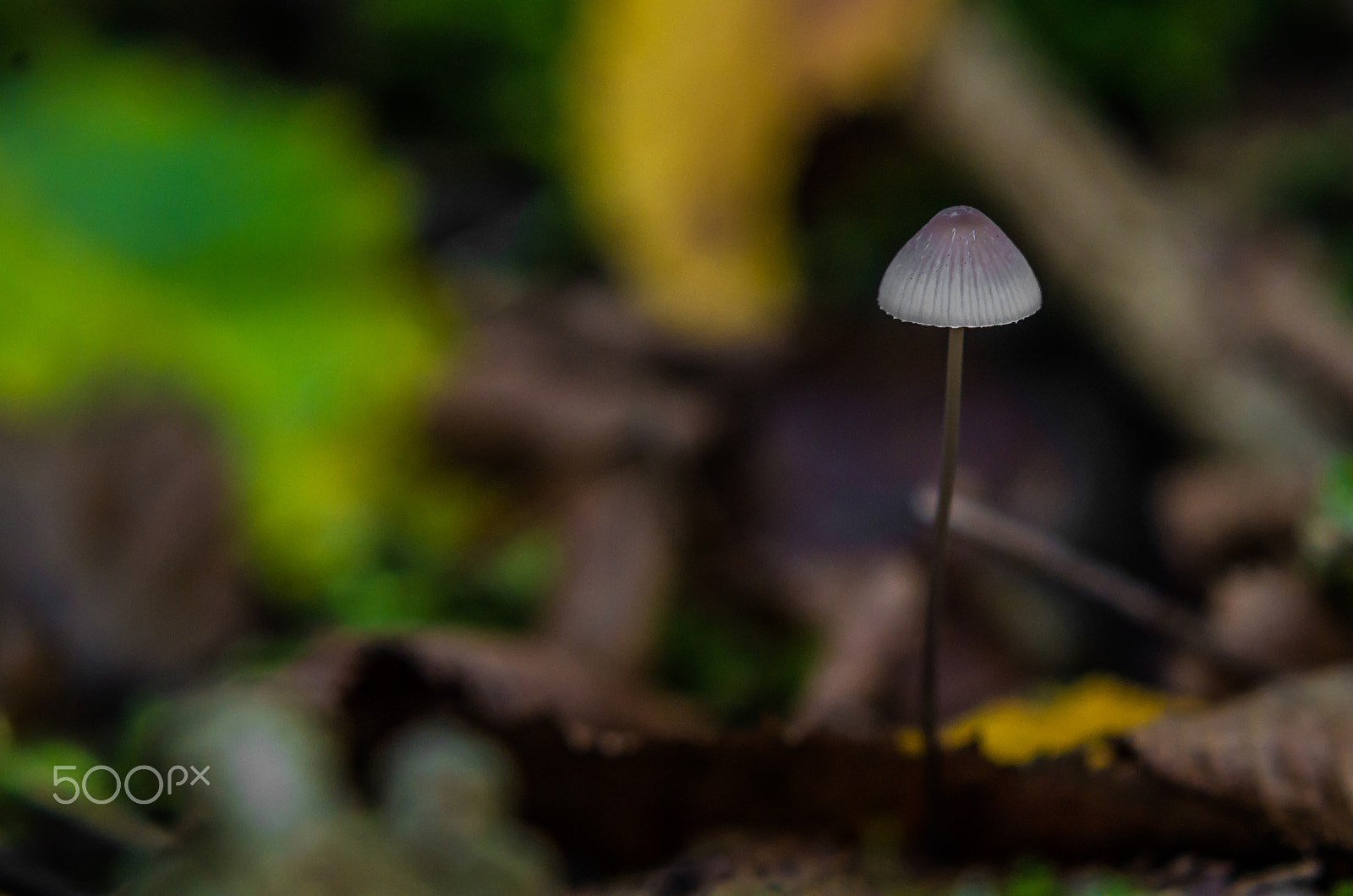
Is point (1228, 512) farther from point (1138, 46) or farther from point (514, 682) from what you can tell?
point (1138, 46)

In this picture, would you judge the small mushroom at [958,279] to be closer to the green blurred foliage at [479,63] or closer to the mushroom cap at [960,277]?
the mushroom cap at [960,277]

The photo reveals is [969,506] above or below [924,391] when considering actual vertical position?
below

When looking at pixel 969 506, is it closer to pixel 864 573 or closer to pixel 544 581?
pixel 864 573

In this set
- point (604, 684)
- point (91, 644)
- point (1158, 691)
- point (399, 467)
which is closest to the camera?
point (1158, 691)

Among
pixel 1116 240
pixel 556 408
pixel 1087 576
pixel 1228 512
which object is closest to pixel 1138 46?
pixel 1116 240

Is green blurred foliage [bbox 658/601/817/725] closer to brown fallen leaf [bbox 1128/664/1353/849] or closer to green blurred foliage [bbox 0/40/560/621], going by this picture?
green blurred foliage [bbox 0/40/560/621]

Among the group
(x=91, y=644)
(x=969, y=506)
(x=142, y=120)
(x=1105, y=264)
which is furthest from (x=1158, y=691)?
(x=142, y=120)

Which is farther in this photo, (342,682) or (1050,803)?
(342,682)
